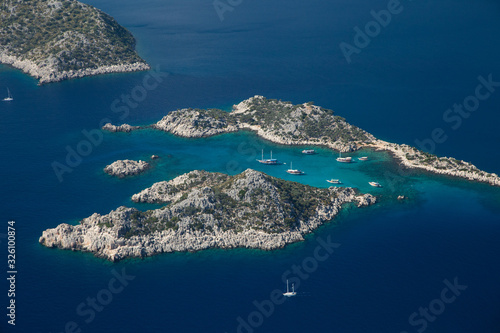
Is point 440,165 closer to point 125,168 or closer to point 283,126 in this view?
point 283,126

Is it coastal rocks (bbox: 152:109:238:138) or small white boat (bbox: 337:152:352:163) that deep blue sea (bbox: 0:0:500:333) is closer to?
small white boat (bbox: 337:152:352:163)

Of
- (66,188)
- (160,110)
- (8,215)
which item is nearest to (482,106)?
(160,110)

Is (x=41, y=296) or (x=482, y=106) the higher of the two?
(x=482, y=106)

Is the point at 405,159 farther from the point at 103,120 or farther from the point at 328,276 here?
the point at 103,120

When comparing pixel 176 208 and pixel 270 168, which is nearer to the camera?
pixel 176 208

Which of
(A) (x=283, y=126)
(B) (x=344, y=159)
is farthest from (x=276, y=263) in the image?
(A) (x=283, y=126)

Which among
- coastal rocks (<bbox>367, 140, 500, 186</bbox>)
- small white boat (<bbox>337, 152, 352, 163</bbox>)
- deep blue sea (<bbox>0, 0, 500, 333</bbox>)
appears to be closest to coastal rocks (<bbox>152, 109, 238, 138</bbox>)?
deep blue sea (<bbox>0, 0, 500, 333</bbox>)
